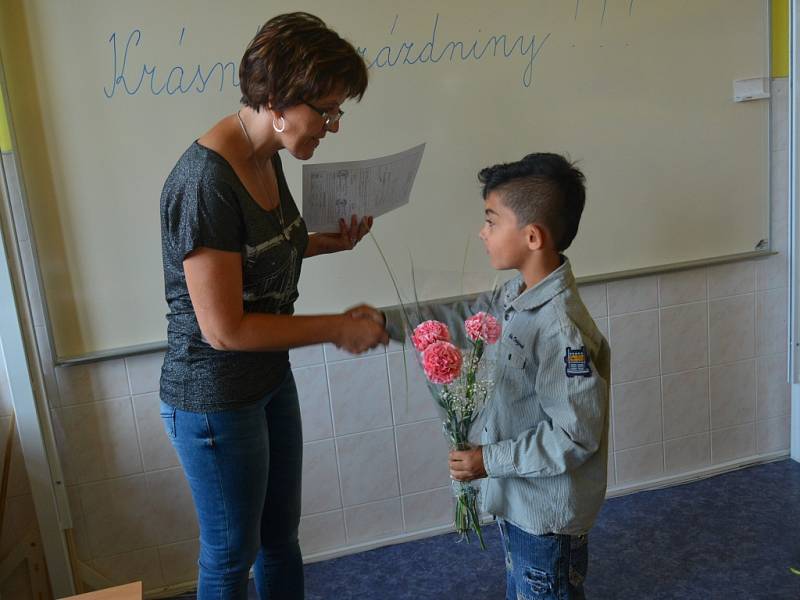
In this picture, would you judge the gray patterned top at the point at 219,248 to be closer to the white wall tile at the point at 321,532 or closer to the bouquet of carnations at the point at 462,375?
the bouquet of carnations at the point at 462,375

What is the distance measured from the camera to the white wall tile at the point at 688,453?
8.48 feet

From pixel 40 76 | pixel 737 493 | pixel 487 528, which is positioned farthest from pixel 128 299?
pixel 737 493

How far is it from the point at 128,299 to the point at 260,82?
1.03m

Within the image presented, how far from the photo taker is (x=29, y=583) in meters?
2.10

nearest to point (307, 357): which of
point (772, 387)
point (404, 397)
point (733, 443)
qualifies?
point (404, 397)

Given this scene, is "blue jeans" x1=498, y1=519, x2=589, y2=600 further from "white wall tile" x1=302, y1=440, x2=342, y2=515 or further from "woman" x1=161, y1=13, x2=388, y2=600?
"white wall tile" x1=302, y1=440, x2=342, y2=515

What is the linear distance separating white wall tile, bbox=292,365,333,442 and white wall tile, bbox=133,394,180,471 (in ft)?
1.32

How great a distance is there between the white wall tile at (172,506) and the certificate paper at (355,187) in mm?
1009

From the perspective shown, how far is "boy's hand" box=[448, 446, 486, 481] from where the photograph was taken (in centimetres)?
136

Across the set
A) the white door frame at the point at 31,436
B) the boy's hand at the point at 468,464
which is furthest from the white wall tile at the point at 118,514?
the boy's hand at the point at 468,464

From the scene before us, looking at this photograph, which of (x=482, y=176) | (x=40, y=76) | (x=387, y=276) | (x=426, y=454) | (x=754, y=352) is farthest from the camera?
(x=754, y=352)

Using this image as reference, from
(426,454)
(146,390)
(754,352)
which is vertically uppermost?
(146,390)

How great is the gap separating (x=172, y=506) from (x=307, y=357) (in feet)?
2.00

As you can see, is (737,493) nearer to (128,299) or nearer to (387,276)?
(387,276)
